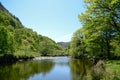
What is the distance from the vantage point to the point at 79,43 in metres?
109

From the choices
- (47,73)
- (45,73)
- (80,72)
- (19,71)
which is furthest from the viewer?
(19,71)

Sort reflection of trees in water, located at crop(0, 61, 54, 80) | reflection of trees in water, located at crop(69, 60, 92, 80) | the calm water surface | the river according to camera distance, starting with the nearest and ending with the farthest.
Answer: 1. reflection of trees in water, located at crop(69, 60, 92, 80)
2. the river
3. the calm water surface
4. reflection of trees in water, located at crop(0, 61, 54, 80)

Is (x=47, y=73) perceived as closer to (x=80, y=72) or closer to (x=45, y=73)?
(x=45, y=73)

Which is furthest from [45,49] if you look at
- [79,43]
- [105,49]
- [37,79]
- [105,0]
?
[105,0]

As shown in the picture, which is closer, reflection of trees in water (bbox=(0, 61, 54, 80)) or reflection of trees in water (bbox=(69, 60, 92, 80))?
reflection of trees in water (bbox=(69, 60, 92, 80))

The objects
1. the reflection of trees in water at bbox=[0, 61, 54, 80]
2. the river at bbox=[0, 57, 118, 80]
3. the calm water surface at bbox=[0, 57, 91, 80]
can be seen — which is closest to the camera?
the river at bbox=[0, 57, 118, 80]

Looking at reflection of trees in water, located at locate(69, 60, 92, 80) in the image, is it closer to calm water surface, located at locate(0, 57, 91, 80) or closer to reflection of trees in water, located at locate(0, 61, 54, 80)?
calm water surface, located at locate(0, 57, 91, 80)

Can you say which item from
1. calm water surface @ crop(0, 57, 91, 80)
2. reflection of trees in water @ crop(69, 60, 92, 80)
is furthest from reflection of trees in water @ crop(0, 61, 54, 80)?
reflection of trees in water @ crop(69, 60, 92, 80)

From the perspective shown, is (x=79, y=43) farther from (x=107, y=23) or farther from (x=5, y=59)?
(x=107, y=23)

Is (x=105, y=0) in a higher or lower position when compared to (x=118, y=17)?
higher

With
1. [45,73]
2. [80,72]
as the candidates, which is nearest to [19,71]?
[45,73]

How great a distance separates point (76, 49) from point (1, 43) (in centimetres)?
Result: 3942

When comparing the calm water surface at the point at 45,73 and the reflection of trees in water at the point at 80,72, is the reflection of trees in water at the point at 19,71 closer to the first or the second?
the calm water surface at the point at 45,73

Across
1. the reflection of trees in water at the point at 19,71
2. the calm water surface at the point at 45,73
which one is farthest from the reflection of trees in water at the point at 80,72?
the reflection of trees in water at the point at 19,71
